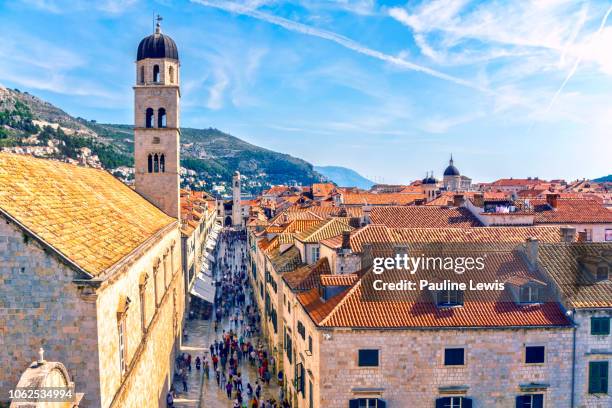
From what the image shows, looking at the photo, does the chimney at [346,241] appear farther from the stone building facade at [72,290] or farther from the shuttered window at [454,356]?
the stone building facade at [72,290]

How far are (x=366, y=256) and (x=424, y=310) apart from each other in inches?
175

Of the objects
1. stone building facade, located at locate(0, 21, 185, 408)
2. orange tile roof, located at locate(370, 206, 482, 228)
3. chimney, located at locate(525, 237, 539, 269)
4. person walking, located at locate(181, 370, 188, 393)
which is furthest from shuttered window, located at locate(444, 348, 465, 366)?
orange tile roof, located at locate(370, 206, 482, 228)

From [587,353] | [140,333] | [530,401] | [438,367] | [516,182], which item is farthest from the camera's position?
[516,182]

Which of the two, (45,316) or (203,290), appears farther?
(203,290)

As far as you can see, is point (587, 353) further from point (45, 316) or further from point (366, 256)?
point (45, 316)

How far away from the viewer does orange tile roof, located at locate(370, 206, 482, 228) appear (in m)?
42.3

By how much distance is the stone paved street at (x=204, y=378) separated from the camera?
30.1 metres

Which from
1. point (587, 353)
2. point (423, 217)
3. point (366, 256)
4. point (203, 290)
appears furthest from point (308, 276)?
point (203, 290)

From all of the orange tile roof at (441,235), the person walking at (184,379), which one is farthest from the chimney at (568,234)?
the person walking at (184,379)

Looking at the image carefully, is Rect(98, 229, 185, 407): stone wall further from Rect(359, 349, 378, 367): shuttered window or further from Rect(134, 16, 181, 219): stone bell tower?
Rect(359, 349, 378, 367): shuttered window

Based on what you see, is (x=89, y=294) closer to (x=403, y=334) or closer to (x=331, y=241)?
(x=403, y=334)

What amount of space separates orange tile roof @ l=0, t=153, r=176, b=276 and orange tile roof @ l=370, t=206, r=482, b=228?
74.7ft

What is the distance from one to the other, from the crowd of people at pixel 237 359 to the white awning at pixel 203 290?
1675 millimetres

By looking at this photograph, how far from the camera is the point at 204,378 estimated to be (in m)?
33.8
